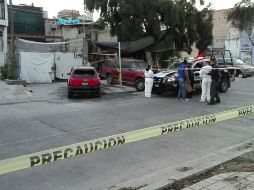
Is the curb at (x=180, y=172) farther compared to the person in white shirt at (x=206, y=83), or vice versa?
the person in white shirt at (x=206, y=83)

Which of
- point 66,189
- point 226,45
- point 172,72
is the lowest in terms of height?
point 66,189

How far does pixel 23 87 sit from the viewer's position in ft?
68.3

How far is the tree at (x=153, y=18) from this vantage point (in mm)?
29984

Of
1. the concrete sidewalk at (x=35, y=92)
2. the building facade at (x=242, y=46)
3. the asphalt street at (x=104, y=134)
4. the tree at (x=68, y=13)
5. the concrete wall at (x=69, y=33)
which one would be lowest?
the asphalt street at (x=104, y=134)

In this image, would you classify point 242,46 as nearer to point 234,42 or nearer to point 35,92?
point 234,42

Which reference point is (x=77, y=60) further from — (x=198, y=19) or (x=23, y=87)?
(x=198, y=19)

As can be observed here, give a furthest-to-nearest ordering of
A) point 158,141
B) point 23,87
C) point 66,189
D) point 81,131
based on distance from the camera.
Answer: point 23,87 < point 81,131 < point 158,141 < point 66,189

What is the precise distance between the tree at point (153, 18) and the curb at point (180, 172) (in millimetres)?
23183

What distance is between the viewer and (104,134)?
988 centimetres

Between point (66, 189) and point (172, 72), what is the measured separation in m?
13.2

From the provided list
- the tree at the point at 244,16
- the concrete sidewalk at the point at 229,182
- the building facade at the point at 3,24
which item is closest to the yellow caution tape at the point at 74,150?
the concrete sidewalk at the point at 229,182

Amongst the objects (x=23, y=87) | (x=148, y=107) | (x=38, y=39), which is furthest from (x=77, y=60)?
(x=38, y=39)

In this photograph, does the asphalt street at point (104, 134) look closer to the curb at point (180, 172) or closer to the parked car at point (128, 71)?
the curb at point (180, 172)

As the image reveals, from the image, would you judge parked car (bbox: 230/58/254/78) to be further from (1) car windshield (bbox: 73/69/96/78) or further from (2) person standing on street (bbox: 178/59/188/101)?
(1) car windshield (bbox: 73/69/96/78)
